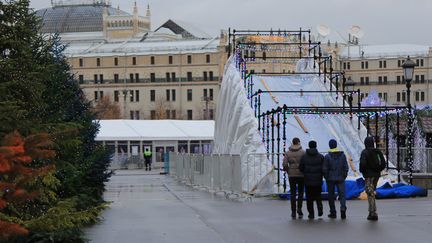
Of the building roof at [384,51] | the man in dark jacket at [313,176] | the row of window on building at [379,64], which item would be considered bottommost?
the man in dark jacket at [313,176]

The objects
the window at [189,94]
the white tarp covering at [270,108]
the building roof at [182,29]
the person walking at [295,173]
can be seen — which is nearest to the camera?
the person walking at [295,173]

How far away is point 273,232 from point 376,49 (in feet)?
485

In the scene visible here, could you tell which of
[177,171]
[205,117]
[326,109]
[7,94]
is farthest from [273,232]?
[205,117]

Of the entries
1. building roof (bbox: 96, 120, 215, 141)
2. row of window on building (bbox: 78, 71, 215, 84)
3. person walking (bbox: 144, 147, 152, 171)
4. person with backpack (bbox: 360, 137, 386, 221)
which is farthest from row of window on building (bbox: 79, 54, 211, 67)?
person with backpack (bbox: 360, 137, 386, 221)

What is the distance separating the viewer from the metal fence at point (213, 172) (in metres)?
29.8

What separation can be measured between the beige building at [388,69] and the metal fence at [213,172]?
112m

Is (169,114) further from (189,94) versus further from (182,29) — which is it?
(182,29)

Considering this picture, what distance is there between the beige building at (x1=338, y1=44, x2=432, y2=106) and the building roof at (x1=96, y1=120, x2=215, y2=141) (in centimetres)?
8360

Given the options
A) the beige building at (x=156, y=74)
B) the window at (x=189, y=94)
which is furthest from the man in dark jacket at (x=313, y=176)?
the window at (x=189, y=94)

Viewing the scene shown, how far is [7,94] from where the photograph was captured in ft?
45.9

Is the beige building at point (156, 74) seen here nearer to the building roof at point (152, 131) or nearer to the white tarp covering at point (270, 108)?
the building roof at point (152, 131)

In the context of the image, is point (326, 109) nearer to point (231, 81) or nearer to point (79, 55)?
point (231, 81)

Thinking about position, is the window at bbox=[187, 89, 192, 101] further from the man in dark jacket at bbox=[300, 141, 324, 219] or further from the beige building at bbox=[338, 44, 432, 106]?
the man in dark jacket at bbox=[300, 141, 324, 219]

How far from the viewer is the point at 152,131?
71750 mm
